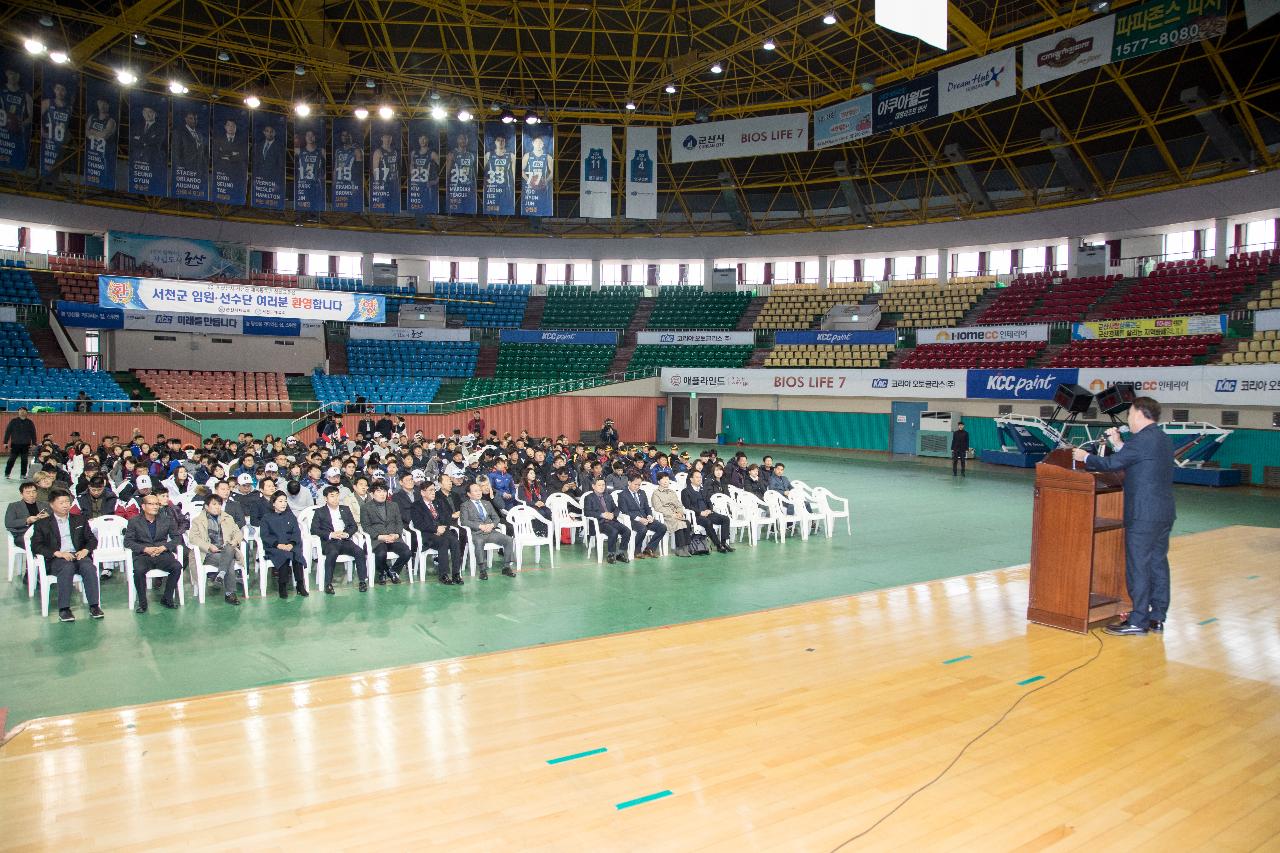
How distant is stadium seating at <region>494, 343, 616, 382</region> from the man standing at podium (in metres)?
27.9

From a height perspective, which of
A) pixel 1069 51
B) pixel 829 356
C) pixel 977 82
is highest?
pixel 1069 51

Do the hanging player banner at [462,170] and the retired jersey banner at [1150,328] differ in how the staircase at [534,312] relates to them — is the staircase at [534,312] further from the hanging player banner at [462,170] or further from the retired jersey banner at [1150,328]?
the retired jersey banner at [1150,328]

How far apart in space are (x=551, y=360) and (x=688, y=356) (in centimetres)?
584

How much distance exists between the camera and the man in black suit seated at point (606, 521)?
10672mm

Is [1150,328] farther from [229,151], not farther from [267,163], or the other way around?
[229,151]

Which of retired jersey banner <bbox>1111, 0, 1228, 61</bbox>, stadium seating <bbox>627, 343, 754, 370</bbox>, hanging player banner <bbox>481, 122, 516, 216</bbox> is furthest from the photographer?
stadium seating <bbox>627, 343, 754, 370</bbox>

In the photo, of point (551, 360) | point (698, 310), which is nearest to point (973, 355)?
point (698, 310)

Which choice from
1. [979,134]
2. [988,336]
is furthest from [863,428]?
[979,134]

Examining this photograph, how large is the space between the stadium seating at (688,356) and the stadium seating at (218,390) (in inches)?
544

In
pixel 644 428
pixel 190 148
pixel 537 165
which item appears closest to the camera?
pixel 190 148

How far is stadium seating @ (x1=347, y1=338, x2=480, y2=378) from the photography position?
3316cm

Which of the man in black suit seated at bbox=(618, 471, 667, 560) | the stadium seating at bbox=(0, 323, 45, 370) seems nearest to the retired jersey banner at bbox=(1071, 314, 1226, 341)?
the man in black suit seated at bbox=(618, 471, 667, 560)

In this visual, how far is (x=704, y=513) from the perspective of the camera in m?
11.2

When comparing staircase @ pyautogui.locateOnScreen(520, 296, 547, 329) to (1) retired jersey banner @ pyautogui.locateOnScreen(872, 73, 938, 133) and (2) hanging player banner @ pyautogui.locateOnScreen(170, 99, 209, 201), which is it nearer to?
(2) hanging player banner @ pyautogui.locateOnScreen(170, 99, 209, 201)
